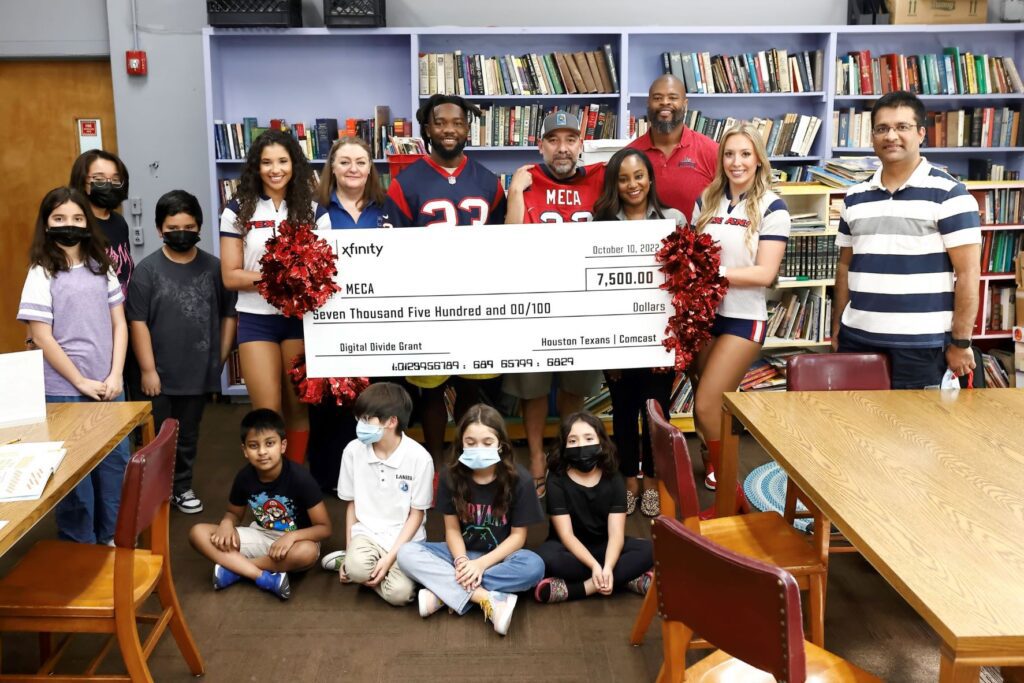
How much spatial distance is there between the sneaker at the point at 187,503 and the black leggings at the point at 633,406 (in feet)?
6.19

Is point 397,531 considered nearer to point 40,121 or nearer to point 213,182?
point 213,182

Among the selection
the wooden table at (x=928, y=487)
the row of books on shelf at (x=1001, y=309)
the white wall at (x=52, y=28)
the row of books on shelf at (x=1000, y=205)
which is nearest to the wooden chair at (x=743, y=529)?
the wooden table at (x=928, y=487)

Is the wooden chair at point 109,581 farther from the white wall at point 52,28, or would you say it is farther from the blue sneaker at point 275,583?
the white wall at point 52,28

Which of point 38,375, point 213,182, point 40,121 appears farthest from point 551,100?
point 38,375

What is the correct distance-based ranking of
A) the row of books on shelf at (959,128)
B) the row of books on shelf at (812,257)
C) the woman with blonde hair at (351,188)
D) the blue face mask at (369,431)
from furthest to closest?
the row of books on shelf at (959,128) < the row of books on shelf at (812,257) < the woman with blonde hair at (351,188) < the blue face mask at (369,431)

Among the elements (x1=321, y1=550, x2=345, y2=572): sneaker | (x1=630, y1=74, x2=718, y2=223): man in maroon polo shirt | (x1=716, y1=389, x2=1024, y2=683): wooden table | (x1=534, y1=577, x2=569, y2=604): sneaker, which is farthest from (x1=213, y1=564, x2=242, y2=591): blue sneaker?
(x1=630, y1=74, x2=718, y2=223): man in maroon polo shirt

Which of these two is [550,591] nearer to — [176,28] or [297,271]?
[297,271]

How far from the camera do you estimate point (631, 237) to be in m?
3.57

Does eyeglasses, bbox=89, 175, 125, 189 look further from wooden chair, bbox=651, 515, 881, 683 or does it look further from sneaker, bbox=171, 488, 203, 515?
wooden chair, bbox=651, 515, 881, 683

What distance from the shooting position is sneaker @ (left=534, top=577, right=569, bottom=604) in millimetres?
3232

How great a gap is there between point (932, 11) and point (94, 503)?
5582mm

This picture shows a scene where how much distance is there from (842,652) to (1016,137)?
4604 millimetres

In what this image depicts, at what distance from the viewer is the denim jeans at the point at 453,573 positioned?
3.19 metres

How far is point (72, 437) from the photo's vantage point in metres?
2.78
